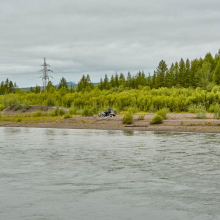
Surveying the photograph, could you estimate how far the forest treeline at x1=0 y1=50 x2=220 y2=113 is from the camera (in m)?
39.7

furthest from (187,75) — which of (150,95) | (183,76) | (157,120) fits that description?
(157,120)

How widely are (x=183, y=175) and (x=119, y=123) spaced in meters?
19.3

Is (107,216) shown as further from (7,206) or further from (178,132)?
(178,132)

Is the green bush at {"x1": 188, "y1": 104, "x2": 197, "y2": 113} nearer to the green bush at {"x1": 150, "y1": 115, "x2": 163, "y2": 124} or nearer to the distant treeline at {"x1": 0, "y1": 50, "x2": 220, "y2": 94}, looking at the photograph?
the green bush at {"x1": 150, "y1": 115, "x2": 163, "y2": 124}

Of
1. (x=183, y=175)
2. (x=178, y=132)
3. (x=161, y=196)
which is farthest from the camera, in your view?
(x=178, y=132)

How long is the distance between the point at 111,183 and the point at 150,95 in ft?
116

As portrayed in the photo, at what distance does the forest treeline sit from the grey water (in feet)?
77.5

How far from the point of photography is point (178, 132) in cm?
2391

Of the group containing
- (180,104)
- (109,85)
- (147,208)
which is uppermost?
(109,85)

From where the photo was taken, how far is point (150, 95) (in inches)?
1752

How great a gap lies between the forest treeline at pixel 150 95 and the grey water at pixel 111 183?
77.5 feet

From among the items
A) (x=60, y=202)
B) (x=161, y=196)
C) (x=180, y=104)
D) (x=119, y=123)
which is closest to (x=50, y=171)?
(x=60, y=202)

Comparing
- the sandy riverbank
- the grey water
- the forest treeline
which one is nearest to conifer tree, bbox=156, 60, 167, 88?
the forest treeline

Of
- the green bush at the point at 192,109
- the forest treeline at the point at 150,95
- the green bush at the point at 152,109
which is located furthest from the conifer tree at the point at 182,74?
the green bush at the point at 192,109
